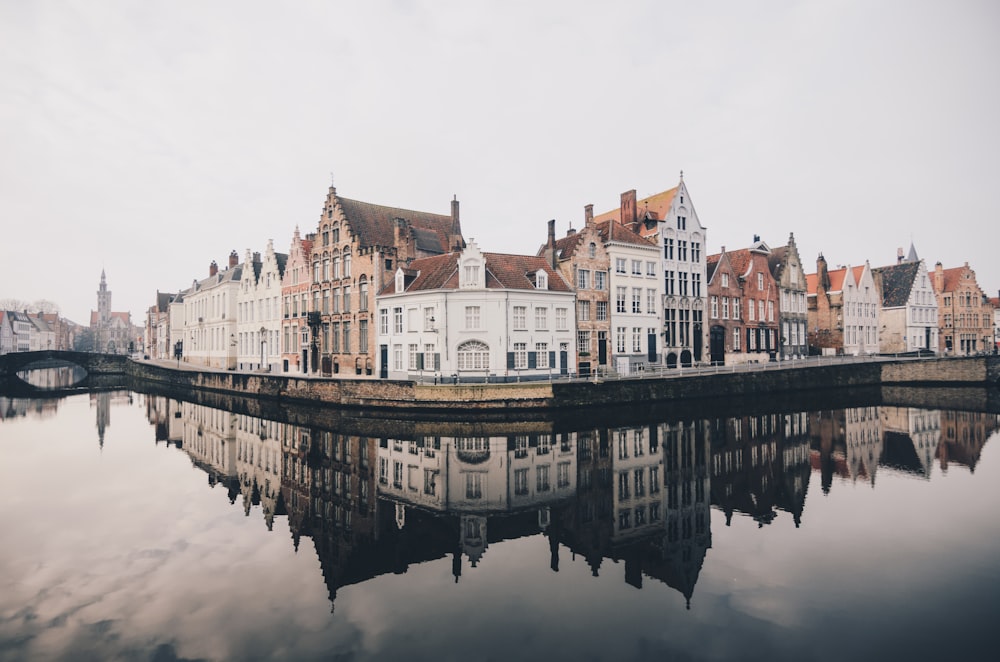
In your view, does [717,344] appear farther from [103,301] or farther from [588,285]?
[103,301]

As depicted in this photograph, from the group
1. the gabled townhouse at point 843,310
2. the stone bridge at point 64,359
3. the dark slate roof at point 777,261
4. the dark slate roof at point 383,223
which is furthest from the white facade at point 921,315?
the stone bridge at point 64,359

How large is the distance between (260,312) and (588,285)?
35.5 metres

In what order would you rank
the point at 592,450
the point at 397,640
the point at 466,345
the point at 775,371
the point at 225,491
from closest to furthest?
the point at 397,640 < the point at 225,491 < the point at 592,450 < the point at 466,345 < the point at 775,371

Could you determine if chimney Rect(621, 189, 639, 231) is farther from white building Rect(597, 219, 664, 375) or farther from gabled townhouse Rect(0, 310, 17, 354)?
gabled townhouse Rect(0, 310, 17, 354)

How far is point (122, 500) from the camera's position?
17172 millimetres

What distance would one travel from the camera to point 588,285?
40.9 metres

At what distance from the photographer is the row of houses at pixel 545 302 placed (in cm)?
3638

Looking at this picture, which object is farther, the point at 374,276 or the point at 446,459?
the point at 374,276

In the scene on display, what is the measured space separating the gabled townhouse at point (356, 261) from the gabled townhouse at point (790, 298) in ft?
104

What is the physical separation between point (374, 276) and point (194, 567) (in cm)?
3160

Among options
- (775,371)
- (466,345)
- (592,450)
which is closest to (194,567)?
(592,450)

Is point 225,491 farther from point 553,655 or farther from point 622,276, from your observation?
point 622,276

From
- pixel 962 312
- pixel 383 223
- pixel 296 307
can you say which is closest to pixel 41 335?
pixel 296 307

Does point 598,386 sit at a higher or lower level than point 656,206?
lower
